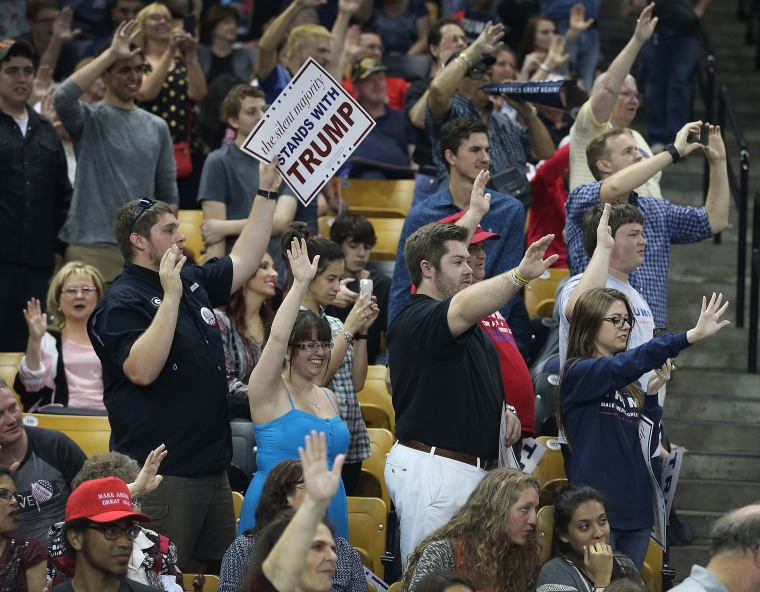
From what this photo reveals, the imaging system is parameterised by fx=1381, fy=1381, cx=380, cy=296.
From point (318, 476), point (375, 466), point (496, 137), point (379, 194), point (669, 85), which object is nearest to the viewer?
point (318, 476)

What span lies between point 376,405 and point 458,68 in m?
2.18

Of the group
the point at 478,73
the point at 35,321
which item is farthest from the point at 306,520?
the point at 478,73

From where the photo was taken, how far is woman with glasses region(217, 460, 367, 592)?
549 centimetres

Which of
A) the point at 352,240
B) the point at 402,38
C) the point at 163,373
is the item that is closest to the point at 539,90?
the point at 352,240

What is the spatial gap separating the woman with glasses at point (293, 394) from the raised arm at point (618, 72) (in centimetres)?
272

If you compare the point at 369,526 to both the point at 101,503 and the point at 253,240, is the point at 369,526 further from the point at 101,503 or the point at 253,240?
the point at 101,503

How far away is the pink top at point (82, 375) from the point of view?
7688mm

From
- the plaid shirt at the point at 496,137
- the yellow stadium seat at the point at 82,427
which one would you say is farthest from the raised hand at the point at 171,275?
the plaid shirt at the point at 496,137

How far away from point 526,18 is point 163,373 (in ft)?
26.5

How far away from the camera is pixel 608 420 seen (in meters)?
6.30

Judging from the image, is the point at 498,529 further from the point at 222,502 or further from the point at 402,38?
the point at 402,38

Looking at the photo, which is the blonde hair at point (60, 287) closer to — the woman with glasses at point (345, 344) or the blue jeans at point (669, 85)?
the woman with glasses at point (345, 344)

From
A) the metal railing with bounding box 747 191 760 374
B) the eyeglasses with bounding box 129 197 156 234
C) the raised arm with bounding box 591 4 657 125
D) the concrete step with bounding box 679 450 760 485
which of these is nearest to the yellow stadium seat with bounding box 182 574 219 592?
the eyeglasses with bounding box 129 197 156 234

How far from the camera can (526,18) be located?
13188 millimetres
